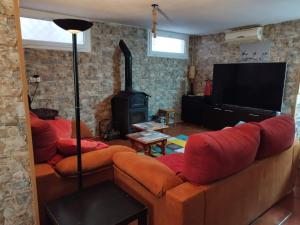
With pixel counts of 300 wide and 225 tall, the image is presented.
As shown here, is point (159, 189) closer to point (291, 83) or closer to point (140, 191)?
point (140, 191)

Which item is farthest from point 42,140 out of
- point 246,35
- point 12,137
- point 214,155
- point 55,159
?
point 246,35

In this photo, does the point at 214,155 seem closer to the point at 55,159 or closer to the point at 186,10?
the point at 55,159

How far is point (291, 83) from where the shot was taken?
4.26 meters

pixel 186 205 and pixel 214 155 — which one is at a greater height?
pixel 214 155

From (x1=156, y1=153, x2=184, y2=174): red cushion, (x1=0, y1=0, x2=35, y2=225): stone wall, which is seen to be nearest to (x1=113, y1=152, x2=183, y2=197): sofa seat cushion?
(x1=156, y1=153, x2=184, y2=174): red cushion

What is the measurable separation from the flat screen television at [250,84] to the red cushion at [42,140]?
4192mm

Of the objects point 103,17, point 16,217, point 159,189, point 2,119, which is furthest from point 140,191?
point 103,17

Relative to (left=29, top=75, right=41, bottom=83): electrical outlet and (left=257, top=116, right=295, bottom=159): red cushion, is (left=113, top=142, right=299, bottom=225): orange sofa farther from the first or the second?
(left=29, top=75, right=41, bottom=83): electrical outlet

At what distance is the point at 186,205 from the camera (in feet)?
4.25

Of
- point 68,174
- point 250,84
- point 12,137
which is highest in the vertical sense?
point 250,84

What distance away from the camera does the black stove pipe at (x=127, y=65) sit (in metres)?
4.57

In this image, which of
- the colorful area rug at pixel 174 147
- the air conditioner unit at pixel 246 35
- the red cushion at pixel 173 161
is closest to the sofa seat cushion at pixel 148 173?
the red cushion at pixel 173 161

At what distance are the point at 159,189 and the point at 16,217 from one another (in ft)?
2.88

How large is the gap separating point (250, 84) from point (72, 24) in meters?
4.18
